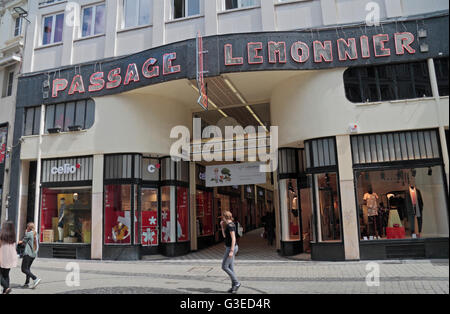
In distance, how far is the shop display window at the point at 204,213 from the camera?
16.6m

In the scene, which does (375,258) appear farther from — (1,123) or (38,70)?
(1,123)

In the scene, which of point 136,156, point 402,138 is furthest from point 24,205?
Answer: point 402,138

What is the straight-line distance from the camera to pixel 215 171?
16.0 meters

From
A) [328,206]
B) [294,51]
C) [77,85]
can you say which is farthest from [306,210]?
[77,85]

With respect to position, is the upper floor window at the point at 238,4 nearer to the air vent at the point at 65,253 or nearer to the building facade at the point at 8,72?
the building facade at the point at 8,72

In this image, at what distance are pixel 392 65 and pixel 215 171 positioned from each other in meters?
8.13

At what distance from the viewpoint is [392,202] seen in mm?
11664

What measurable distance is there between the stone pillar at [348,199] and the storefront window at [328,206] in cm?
23

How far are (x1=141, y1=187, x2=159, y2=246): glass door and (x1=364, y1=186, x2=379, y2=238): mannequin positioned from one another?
316 inches

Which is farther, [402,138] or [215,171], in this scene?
[215,171]

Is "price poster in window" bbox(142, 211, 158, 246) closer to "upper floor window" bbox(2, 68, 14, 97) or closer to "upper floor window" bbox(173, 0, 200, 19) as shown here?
"upper floor window" bbox(173, 0, 200, 19)

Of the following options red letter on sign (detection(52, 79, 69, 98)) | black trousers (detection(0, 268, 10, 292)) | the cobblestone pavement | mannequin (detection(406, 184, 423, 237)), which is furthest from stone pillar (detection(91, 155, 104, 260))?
mannequin (detection(406, 184, 423, 237))
